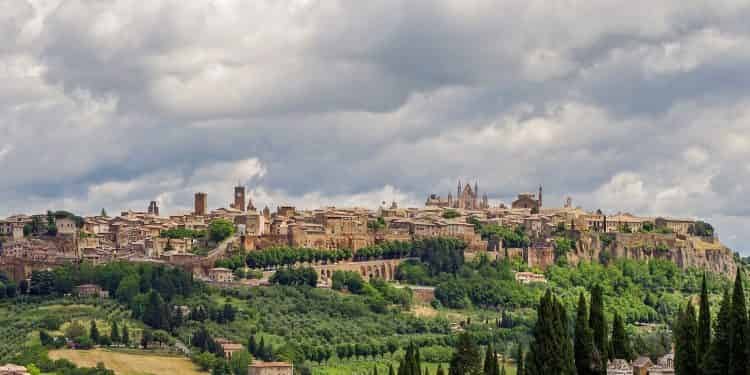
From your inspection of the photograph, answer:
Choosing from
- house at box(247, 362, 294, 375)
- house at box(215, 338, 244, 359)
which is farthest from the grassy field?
house at box(247, 362, 294, 375)

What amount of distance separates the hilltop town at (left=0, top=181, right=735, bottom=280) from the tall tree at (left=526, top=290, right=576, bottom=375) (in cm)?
6227

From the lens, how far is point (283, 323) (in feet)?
319

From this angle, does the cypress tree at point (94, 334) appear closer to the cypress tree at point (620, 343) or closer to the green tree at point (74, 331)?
the green tree at point (74, 331)

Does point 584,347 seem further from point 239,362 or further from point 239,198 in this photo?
point 239,198

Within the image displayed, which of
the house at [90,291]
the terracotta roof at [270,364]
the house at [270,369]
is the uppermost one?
the house at [90,291]

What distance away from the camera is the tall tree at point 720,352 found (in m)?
41.4

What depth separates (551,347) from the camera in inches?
1879

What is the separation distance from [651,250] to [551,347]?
268 feet

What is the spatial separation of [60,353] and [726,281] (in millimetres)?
58374

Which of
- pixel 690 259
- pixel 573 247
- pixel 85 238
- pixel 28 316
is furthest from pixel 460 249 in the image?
pixel 28 316

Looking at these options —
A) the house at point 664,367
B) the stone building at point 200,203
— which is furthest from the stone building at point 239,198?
the house at point 664,367

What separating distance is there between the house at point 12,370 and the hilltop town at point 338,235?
2980cm

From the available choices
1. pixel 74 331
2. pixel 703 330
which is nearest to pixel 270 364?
pixel 74 331

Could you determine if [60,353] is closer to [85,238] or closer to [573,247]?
Result: [85,238]
